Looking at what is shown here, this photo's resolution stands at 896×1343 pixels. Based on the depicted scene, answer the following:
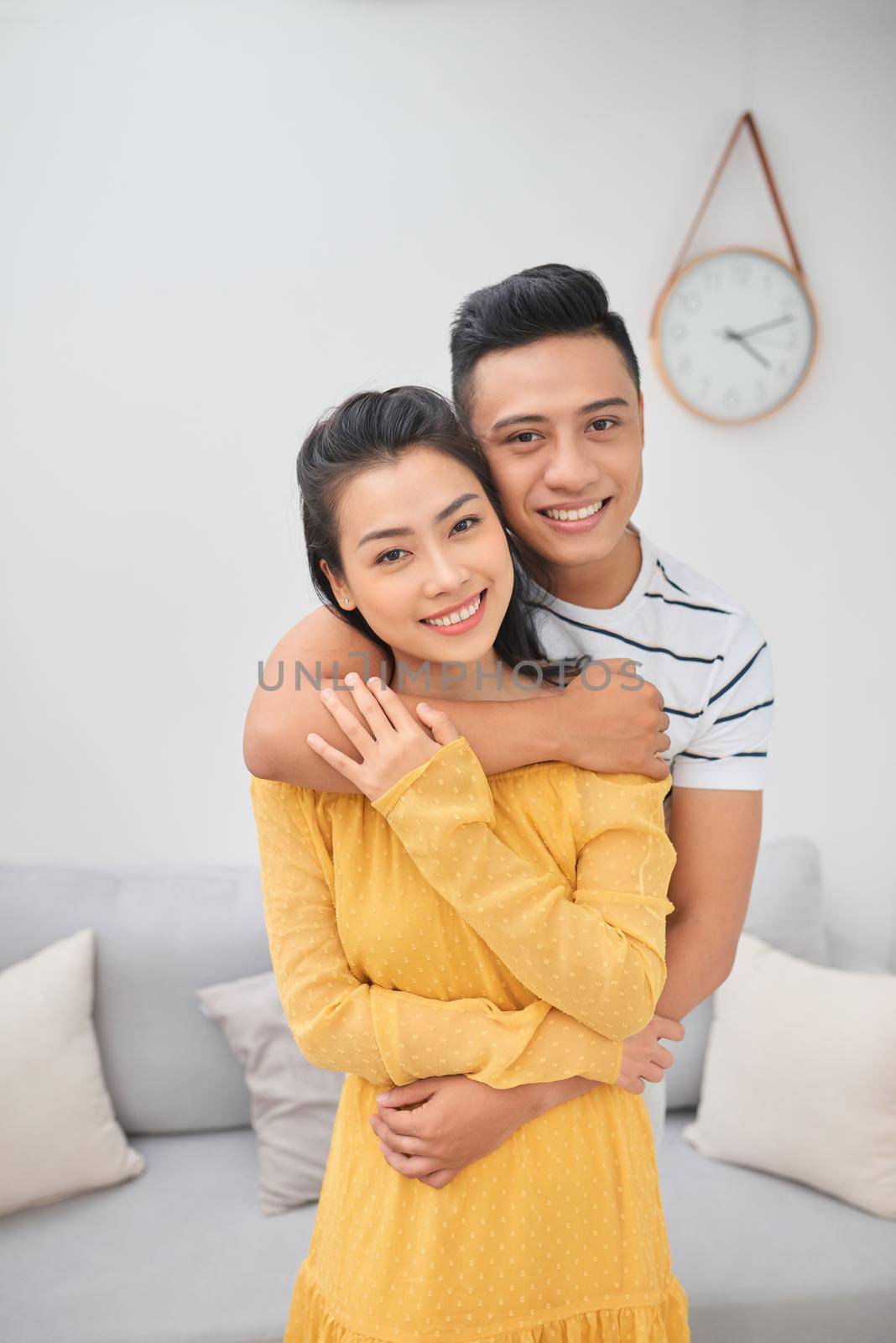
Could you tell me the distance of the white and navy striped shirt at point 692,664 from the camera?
1297 mm

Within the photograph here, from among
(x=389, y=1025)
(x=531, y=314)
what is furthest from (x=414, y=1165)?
(x=531, y=314)

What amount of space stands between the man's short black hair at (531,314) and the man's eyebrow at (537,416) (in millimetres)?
57

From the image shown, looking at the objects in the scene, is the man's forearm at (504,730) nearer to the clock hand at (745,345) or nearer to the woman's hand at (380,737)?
the woman's hand at (380,737)

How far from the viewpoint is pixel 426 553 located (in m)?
1.07

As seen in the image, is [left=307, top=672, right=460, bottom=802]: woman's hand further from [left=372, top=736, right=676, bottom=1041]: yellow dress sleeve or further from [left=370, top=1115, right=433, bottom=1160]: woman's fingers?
[left=370, top=1115, right=433, bottom=1160]: woman's fingers

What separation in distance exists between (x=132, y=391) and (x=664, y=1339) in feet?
7.04

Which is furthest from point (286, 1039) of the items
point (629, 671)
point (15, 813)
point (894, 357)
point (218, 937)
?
point (894, 357)

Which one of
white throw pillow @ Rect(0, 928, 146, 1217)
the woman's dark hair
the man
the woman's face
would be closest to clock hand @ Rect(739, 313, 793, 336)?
the man

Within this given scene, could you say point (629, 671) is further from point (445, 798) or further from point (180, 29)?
point (180, 29)

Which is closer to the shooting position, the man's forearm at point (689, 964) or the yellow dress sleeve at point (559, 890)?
the yellow dress sleeve at point (559, 890)

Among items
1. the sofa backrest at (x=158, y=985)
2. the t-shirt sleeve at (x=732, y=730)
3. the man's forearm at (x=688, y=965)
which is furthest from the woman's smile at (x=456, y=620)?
the sofa backrest at (x=158, y=985)

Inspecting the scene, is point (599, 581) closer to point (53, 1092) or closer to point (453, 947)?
point (453, 947)

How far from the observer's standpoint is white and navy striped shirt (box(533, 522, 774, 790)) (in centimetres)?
130

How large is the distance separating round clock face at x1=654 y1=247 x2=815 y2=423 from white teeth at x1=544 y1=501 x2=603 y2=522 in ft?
4.87
